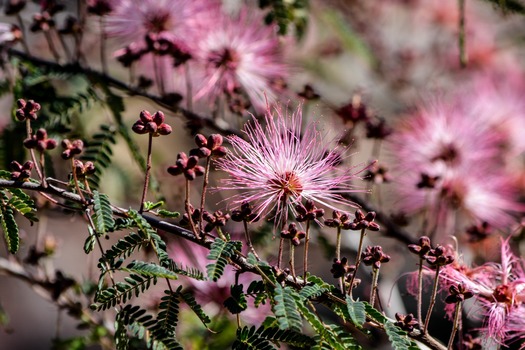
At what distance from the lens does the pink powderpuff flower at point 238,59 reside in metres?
2.03

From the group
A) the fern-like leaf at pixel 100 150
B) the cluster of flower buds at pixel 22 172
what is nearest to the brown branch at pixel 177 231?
the cluster of flower buds at pixel 22 172

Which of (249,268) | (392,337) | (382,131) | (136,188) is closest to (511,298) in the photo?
(392,337)

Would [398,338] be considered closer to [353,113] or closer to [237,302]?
[237,302]

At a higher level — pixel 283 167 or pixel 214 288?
pixel 283 167

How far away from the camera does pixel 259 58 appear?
2078 millimetres

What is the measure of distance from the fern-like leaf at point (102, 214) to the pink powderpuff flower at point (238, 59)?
89cm

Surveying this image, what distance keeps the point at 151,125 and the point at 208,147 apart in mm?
108

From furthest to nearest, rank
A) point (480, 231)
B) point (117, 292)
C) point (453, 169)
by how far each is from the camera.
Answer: point (453, 169), point (480, 231), point (117, 292)

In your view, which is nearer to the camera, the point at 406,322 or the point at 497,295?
the point at 406,322

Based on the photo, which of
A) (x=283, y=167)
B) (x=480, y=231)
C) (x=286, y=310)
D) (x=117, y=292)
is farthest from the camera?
(x=480, y=231)

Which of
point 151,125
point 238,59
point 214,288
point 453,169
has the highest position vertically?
point 151,125

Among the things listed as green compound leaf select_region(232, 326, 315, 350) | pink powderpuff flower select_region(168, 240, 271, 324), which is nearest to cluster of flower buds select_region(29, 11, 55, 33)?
pink powderpuff flower select_region(168, 240, 271, 324)

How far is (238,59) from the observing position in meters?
2.05

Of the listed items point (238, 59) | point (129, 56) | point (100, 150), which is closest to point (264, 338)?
Result: point (100, 150)
